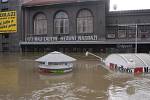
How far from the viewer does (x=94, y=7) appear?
47.5 metres

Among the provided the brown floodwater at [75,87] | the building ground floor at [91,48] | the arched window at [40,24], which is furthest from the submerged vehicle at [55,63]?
the arched window at [40,24]

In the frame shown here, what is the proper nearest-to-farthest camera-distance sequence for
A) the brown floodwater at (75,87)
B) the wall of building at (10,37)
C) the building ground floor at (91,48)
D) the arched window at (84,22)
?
the brown floodwater at (75,87)
the building ground floor at (91,48)
the arched window at (84,22)
the wall of building at (10,37)

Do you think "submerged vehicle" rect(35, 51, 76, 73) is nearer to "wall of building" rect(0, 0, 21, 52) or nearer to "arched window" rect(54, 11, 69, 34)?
"arched window" rect(54, 11, 69, 34)

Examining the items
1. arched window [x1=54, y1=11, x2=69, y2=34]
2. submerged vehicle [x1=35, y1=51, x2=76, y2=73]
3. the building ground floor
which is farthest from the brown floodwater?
arched window [x1=54, y1=11, x2=69, y2=34]

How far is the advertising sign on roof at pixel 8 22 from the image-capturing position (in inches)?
2057

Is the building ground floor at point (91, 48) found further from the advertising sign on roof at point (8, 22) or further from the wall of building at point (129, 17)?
the wall of building at point (129, 17)

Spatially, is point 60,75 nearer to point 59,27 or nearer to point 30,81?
point 30,81

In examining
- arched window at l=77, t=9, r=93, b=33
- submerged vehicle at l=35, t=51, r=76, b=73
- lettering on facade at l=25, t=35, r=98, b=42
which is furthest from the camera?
arched window at l=77, t=9, r=93, b=33

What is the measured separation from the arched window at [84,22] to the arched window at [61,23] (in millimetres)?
1994

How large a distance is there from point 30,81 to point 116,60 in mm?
7531

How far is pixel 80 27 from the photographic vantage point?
4866cm

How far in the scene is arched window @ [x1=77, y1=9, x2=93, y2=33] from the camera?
1891 inches

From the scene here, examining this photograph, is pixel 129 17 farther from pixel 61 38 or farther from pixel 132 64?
pixel 132 64

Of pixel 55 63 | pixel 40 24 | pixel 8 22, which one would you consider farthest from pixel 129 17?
pixel 55 63
